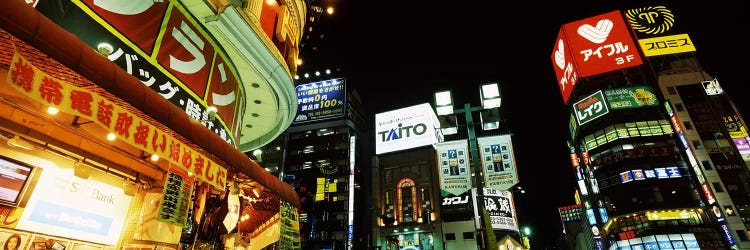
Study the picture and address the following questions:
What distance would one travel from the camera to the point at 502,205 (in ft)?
140

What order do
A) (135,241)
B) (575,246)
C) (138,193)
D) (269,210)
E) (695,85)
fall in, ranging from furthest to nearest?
(575,246) → (695,85) → (269,210) → (138,193) → (135,241)

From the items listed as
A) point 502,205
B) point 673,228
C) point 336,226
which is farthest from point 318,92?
point 673,228

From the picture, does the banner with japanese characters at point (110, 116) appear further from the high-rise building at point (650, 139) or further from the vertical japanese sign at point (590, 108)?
the vertical japanese sign at point (590, 108)

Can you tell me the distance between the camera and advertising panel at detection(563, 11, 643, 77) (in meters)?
34.2

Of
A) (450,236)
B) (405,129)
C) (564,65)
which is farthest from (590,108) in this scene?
(405,129)

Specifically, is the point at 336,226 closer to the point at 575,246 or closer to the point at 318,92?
the point at 318,92

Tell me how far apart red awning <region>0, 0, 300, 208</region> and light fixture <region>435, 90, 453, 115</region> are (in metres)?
9.17

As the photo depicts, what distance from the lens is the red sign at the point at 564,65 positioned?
125 feet

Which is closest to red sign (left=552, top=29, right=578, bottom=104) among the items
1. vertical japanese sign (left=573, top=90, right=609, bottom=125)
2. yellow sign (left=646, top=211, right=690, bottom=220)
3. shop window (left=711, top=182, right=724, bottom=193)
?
vertical japanese sign (left=573, top=90, right=609, bottom=125)

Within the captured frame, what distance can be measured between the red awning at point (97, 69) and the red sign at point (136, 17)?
2259 millimetres

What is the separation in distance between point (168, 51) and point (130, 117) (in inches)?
114

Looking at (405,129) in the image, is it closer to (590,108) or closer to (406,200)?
(406,200)

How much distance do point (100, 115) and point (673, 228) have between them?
52.9 m

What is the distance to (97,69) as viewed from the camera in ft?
15.3
